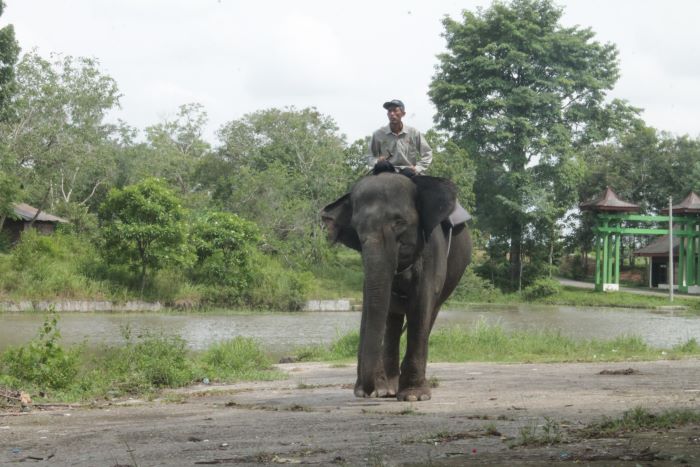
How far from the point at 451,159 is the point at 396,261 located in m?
43.8

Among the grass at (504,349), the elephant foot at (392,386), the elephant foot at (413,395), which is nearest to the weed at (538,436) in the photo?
the elephant foot at (413,395)

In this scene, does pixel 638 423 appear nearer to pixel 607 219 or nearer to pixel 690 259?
pixel 607 219

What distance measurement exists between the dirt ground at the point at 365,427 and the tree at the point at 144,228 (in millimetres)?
28366

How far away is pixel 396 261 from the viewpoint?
29.6 feet

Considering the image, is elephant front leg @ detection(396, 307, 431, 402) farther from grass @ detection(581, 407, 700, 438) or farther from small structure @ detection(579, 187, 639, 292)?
small structure @ detection(579, 187, 639, 292)

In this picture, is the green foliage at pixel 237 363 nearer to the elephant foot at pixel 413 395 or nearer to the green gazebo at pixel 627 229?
the elephant foot at pixel 413 395

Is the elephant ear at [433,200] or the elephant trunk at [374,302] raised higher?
the elephant ear at [433,200]

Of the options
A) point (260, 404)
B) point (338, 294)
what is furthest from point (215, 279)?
point (260, 404)

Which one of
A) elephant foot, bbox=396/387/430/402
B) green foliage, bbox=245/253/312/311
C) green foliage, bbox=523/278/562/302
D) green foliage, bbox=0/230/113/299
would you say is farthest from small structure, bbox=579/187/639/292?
elephant foot, bbox=396/387/430/402

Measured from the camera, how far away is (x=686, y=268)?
5572 cm

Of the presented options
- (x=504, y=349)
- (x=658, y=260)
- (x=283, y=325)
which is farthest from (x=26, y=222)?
(x=658, y=260)

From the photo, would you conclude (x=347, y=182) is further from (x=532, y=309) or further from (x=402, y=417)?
(x=402, y=417)

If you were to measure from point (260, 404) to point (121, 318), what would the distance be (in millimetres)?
24175

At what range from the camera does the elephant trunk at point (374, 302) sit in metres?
8.73
